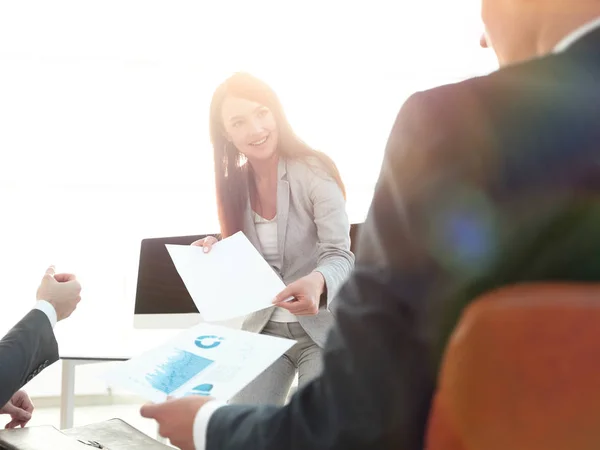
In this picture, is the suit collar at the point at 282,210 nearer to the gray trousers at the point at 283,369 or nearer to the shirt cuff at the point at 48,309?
the gray trousers at the point at 283,369

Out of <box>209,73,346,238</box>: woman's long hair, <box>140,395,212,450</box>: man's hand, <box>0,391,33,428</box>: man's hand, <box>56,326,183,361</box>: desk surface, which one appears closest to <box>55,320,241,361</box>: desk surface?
<box>56,326,183,361</box>: desk surface

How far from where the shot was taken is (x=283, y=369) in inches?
65.9

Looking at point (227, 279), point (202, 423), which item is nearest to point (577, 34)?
point (202, 423)

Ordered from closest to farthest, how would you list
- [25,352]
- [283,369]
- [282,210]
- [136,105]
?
[25,352] < [283,369] < [282,210] < [136,105]

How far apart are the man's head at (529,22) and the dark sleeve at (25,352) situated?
0.98 meters

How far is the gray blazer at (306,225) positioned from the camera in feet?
5.77

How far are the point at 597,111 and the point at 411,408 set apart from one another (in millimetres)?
264

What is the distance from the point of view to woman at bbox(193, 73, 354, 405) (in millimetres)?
1654

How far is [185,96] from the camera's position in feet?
11.4

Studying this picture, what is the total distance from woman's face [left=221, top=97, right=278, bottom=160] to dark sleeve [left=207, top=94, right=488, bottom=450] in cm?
140

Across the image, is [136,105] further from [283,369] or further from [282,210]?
[283,369]

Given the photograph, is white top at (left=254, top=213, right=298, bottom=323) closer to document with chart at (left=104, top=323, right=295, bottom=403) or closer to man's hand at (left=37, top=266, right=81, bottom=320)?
man's hand at (left=37, top=266, right=81, bottom=320)

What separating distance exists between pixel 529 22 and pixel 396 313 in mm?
299

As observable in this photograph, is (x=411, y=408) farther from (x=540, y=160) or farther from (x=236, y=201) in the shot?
(x=236, y=201)
